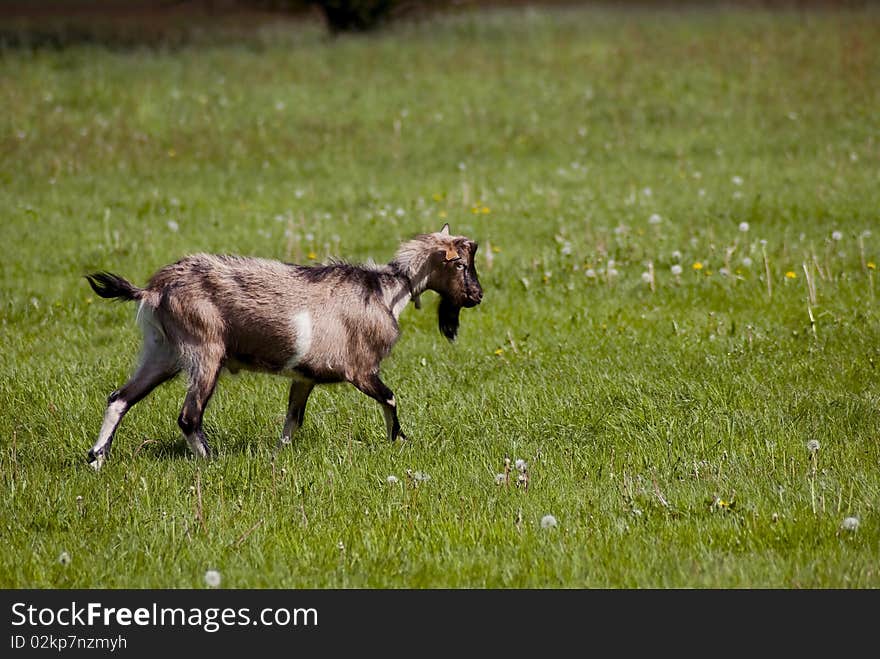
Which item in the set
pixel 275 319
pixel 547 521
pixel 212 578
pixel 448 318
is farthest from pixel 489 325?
pixel 212 578

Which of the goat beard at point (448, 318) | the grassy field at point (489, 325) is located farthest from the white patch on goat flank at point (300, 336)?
the goat beard at point (448, 318)

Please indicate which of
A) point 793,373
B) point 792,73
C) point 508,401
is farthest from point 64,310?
point 792,73

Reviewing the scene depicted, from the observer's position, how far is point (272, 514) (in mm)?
6105

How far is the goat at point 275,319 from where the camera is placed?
680cm

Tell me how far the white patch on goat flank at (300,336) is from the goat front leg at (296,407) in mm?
410

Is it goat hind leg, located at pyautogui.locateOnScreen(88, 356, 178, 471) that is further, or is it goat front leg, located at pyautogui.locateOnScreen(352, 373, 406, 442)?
goat front leg, located at pyautogui.locateOnScreen(352, 373, 406, 442)

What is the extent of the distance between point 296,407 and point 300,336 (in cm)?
69

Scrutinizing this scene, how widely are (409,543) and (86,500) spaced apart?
2002mm

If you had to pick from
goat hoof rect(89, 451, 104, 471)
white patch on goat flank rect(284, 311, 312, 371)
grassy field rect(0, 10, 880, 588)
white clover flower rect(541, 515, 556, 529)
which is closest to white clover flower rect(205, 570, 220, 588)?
grassy field rect(0, 10, 880, 588)

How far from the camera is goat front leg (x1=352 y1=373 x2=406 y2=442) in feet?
23.5

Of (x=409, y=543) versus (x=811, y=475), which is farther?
(x=811, y=475)

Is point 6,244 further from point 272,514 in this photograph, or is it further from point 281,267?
point 272,514

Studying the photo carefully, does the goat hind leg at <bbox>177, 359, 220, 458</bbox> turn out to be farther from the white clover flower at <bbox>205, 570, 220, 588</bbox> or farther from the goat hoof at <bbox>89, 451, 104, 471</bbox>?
the white clover flower at <bbox>205, 570, 220, 588</bbox>

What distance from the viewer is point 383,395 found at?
7180 mm
